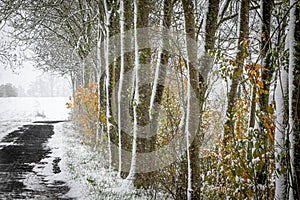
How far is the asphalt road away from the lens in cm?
828

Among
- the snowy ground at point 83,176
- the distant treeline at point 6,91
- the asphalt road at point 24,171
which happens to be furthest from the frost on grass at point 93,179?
the distant treeline at point 6,91

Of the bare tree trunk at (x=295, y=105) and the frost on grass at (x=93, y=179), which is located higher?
the bare tree trunk at (x=295, y=105)

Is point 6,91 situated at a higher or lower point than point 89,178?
higher

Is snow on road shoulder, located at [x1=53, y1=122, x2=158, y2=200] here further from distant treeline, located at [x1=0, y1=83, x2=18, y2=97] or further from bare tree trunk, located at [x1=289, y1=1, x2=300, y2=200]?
distant treeline, located at [x1=0, y1=83, x2=18, y2=97]

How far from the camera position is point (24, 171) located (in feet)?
36.0

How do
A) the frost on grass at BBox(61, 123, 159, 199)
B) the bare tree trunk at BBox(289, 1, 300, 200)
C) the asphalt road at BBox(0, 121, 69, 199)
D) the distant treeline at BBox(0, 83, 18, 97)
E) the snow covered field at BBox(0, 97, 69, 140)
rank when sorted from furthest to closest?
the distant treeline at BBox(0, 83, 18, 97), the snow covered field at BBox(0, 97, 69, 140), the asphalt road at BBox(0, 121, 69, 199), the frost on grass at BBox(61, 123, 159, 199), the bare tree trunk at BBox(289, 1, 300, 200)

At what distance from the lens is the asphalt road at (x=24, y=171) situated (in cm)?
828

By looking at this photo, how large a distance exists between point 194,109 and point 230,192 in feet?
4.83

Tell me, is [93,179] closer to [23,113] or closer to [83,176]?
[83,176]

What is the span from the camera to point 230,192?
17.4 feet

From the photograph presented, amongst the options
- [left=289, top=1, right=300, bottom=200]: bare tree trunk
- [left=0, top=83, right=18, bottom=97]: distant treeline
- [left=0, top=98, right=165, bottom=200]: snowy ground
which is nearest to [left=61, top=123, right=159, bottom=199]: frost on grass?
[left=0, top=98, right=165, bottom=200]: snowy ground

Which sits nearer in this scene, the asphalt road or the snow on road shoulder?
the snow on road shoulder

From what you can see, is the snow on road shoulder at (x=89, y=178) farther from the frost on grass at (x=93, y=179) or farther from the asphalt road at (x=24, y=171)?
the asphalt road at (x=24, y=171)

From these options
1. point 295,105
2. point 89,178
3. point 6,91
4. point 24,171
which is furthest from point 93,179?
point 6,91
